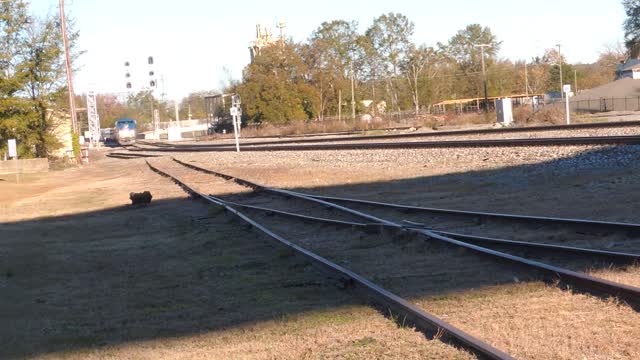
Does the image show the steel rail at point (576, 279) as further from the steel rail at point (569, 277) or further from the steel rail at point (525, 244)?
the steel rail at point (525, 244)

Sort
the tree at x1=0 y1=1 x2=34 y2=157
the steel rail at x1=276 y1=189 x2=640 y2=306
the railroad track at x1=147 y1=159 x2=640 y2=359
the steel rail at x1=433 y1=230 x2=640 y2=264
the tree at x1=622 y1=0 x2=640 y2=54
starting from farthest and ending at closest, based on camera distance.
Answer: the tree at x1=622 y1=0 x2=640 y2=54, the tree at x1=0 y1=1 x2=34 y2=157, the steel rail at x1=433 y1=230 x2=640 y2=264, the steel rail at x1=276 y1=189 x2=640 y2=306, the railroad track at x1=147 y1=159 x2=640 y2=359

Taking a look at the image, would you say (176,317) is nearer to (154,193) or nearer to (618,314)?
(618,314)

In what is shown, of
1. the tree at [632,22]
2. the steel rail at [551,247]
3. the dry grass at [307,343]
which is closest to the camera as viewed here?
the dry grass at [307,343]

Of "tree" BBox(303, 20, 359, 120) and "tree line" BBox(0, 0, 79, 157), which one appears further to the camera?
"tree" BBox(303, 20, 359, 120)

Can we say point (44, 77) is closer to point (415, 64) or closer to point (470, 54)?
point (415, 64)

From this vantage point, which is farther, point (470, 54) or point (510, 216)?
point (470, 54)

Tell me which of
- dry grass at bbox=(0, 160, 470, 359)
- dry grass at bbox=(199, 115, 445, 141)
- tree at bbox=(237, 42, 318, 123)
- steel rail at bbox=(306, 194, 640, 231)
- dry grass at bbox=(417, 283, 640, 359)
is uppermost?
tree at bbox=(237, 42, 318, 123)

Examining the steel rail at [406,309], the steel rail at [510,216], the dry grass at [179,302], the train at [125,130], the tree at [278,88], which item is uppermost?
the tree at [278,88]

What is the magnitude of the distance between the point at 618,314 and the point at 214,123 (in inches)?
4063

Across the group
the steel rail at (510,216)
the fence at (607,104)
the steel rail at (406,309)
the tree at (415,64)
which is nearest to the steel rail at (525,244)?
the steel rail at (510,216)

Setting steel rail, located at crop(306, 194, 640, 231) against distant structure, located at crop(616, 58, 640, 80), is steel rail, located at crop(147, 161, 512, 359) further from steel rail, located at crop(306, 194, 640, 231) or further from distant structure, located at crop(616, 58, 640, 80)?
distant structure, located at crop(616, 58, 640, 80)

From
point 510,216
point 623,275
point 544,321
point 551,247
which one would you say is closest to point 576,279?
point 623,275

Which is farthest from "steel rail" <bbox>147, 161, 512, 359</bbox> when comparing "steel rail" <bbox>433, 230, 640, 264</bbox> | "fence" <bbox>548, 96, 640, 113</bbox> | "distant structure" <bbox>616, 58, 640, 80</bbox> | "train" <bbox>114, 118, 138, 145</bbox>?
"train" <bbox>114, 118, 138, 145</bbox>

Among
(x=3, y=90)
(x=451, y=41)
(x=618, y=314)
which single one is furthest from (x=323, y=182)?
(x=451, y=41)
